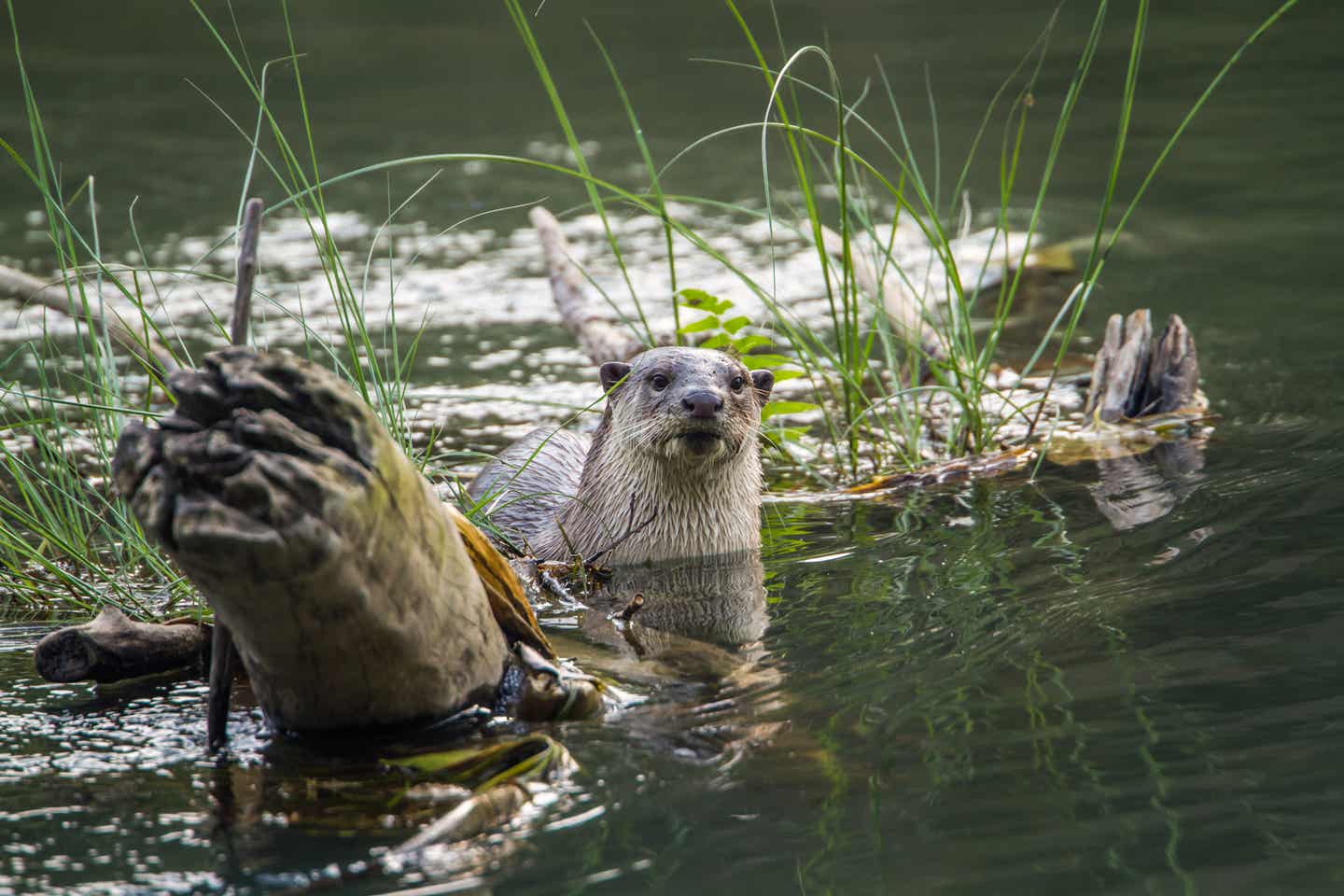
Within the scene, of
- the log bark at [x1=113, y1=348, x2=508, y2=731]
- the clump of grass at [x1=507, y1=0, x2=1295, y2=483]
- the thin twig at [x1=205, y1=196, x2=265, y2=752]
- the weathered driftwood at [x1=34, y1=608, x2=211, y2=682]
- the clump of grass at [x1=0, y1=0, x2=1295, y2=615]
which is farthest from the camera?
the clump of grass at [x1=507, y1=0, x2=1295, y2=483]

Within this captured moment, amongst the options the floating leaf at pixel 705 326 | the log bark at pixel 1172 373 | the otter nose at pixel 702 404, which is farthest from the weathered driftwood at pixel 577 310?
the log bark at pixel 1172 373

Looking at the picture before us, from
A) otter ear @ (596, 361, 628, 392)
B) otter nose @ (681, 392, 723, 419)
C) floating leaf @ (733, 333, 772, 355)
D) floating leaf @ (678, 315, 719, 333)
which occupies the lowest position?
otter nose @ (681, 392, 723, 419)

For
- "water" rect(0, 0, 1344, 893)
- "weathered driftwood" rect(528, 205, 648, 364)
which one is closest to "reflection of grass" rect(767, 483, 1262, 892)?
"water" rect(0, 0, 1344, 893)

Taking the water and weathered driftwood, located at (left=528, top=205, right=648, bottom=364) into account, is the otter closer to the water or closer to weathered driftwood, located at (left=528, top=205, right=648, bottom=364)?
the water

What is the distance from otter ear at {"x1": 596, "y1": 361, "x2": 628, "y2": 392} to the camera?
148 inches

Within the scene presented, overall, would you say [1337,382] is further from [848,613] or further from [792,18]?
[792,18]

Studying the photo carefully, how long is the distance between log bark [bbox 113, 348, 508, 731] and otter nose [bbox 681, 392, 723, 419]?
1244 mm

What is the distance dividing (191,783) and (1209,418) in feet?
11.4

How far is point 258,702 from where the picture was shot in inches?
95.9

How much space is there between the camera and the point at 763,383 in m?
3.84

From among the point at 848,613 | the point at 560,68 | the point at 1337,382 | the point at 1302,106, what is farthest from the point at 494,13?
the point at 848,613

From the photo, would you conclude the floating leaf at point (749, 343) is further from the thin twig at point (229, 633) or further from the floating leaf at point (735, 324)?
the thin twig at point (229, 633)

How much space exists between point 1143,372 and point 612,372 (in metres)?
1.95

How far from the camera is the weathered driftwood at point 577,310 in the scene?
16.8 feet
